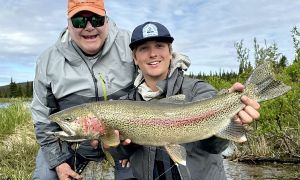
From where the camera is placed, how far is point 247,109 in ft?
13.7

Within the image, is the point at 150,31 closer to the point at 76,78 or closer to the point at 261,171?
the point at 76,78

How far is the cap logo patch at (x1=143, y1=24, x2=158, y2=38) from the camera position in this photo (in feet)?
15.6

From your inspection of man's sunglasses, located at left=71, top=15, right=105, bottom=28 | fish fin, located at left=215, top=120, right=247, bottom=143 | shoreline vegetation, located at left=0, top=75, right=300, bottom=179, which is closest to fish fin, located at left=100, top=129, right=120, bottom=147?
fish fin, located at left=215, top=120, right=247, bottom=143

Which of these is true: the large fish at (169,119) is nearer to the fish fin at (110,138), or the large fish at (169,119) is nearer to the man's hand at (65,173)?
the fish fin at (110,138)

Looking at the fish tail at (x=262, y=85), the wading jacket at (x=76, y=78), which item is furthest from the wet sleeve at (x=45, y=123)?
the fish tail at (x=262, y=85)

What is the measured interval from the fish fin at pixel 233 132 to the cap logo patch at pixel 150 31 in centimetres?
121

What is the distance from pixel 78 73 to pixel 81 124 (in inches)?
59.3

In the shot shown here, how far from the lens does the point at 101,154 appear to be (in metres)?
5.80

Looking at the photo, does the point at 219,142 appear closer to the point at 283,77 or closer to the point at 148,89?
the point at 148,89

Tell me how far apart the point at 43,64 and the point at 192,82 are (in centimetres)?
205

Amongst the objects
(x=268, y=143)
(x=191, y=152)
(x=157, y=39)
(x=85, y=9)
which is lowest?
(x=268, y=143)

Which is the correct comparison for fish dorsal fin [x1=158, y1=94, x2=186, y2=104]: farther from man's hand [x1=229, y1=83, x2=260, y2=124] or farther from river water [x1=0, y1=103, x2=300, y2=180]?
river water [x1=0, y1=103, x2=300, y2=180]

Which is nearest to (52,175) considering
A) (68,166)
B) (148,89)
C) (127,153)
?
(68,166)

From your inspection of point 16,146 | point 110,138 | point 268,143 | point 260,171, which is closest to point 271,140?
point 268,143
